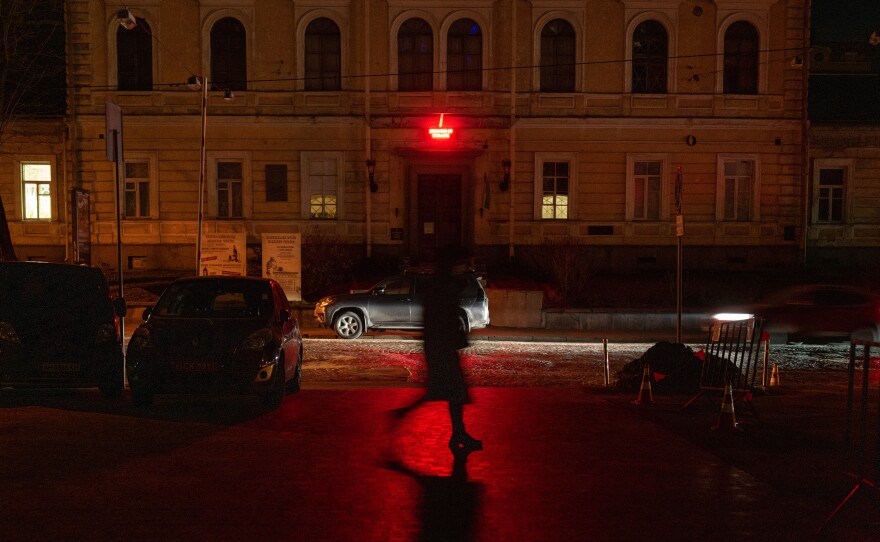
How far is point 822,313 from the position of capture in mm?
19062

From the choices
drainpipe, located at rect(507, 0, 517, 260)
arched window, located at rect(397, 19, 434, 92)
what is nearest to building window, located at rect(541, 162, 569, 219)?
drainpipe, located at rect(507, 0, 517, 260)

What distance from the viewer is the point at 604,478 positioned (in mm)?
7418

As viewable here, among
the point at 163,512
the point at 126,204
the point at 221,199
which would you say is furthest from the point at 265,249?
the point at 163,512

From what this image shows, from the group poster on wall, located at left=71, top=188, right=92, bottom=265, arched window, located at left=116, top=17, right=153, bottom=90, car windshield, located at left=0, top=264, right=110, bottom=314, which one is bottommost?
car windshield, located at left=0, top=264, right=110, bottom=314

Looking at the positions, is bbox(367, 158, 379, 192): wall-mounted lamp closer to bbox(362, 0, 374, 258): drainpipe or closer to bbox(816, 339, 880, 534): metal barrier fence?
bbox(362, 0, 374, 258): drainpipe

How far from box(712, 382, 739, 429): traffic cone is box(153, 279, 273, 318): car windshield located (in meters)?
6.05

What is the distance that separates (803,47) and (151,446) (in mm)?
28950

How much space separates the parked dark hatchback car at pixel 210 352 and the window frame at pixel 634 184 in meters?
21.3

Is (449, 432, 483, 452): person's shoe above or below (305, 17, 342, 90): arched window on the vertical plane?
below

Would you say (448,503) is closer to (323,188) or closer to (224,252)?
(224,252)

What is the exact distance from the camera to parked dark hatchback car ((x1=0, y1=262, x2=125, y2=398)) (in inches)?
413

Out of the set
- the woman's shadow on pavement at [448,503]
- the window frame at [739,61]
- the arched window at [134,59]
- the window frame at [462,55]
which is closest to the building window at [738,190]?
the window frame at [739,61]

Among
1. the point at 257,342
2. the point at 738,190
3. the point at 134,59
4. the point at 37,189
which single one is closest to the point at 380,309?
the point at 257,342

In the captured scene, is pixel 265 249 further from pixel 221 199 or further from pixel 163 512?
pixel 163 512
